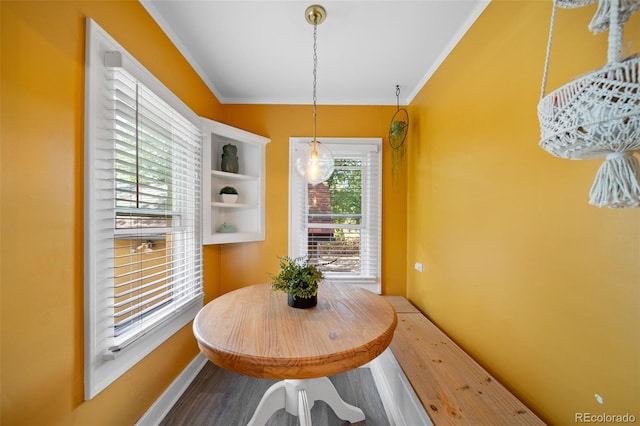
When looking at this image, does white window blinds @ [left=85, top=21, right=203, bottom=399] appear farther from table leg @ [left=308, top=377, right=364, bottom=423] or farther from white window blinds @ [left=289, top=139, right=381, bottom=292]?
white window blinds @ [left=289, top=139, right=381, bottom=292]

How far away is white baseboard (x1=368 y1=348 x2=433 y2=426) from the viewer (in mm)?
1190

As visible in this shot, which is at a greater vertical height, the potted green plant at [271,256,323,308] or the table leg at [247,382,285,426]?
the potted green plant at [271,256,323,308]

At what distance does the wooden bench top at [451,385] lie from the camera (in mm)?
1015

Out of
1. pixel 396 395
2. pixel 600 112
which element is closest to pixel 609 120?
pixel 600 112

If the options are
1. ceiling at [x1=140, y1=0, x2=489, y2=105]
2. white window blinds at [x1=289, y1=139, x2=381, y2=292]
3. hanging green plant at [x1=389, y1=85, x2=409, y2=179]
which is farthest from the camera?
white window blinds at [x1=289, y1=139, x2=381, y2=292]

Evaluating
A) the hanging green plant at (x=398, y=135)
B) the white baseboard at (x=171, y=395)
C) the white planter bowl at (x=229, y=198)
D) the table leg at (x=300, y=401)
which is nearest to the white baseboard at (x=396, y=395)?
the table leg at (x=300, y=401)

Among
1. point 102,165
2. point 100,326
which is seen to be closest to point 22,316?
point 100,326

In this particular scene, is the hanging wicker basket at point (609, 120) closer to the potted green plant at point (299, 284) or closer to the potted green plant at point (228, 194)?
the potted green plant at point (299, 284)

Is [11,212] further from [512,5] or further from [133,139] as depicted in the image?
[512,5]

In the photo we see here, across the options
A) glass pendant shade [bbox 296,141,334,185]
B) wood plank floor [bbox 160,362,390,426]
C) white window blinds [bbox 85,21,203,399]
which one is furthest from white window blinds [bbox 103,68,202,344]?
glass pendant shade [bbox 296,141,334,185]

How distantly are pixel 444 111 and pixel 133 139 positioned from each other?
2144 millimetres

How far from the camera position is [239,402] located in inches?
66.7

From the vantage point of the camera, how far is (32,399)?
86cm

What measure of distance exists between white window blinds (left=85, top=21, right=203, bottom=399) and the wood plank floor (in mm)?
544
